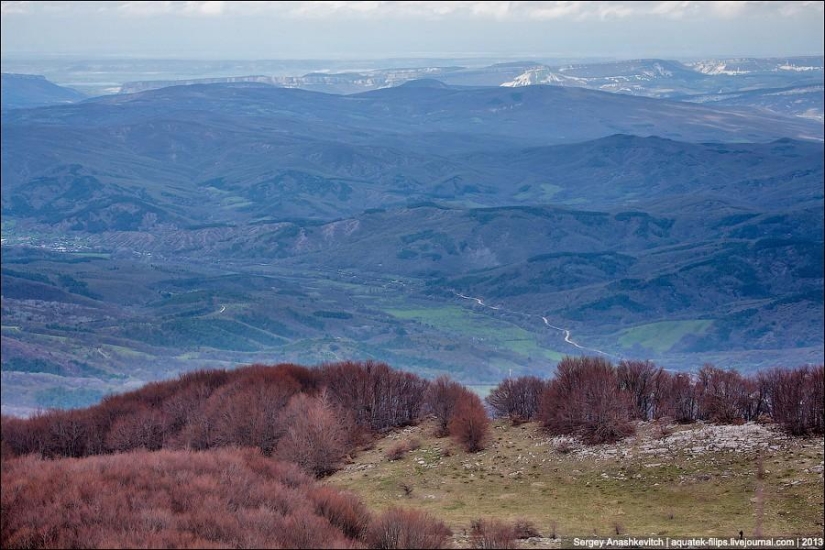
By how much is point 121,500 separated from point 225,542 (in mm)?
4119

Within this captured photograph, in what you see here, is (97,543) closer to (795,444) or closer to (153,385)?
(795,444)

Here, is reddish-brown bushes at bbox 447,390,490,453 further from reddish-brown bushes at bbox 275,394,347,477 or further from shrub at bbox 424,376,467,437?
reddish-brown bushes at bbox 275,394,347,477

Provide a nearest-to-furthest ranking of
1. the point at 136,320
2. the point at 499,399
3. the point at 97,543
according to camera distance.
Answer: the point at 97,543 < the point at 499,399 < the point at 136,320

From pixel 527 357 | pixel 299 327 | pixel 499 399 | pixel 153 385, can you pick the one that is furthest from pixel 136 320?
pixel 499 399

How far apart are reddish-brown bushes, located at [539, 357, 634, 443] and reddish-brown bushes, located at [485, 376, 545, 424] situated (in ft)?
16.3

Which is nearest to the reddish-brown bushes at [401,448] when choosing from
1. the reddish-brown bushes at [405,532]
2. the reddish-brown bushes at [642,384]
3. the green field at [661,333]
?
the reddish-brown bushes at [642,384]

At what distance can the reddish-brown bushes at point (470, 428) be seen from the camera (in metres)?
37.9

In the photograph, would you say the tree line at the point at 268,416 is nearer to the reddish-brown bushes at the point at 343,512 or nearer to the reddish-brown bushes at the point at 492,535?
the reddish-brown bushes at the point at 343,512

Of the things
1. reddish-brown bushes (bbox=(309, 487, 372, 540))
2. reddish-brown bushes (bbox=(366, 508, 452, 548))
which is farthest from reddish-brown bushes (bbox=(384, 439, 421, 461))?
reddish-brown bushes (bbox=(366, 508, 452, 548))

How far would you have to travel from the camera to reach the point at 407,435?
1663 inches

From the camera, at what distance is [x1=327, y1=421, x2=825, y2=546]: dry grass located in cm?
2617

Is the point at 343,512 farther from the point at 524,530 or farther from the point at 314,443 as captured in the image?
the point at 314,443

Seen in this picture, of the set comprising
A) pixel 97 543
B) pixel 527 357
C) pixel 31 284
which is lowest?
pixel 527 357

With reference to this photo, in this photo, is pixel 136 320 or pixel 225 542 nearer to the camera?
pixel 225 542
